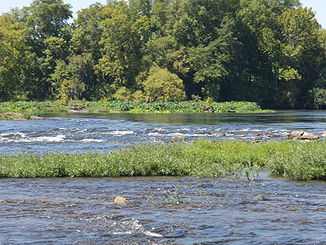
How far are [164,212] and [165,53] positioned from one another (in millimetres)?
86867

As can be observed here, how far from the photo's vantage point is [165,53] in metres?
99.6

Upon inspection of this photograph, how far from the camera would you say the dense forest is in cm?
9737

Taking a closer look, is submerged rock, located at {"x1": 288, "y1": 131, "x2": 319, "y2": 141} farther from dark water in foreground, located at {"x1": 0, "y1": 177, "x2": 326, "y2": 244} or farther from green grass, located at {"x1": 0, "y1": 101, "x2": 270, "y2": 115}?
green grass, located at {"x1": 0, "y1": 101, "x2": 270, "y2": 115}

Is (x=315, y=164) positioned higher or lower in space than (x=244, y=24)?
lower

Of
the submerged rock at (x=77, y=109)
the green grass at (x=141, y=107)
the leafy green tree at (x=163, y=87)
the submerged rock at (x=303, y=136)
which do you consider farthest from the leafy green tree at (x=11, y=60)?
the submerged rock at (x=303, y=136)

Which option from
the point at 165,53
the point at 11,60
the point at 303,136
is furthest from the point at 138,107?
the point at 303,136

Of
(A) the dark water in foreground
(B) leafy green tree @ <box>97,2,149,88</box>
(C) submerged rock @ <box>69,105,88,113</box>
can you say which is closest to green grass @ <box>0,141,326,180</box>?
(A) the dark water in foreground

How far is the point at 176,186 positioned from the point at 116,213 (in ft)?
13.7

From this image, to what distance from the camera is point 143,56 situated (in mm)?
99938

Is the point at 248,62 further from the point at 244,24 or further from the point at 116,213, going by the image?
the point at 116,213

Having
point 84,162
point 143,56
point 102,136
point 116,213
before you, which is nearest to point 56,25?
point 143,56

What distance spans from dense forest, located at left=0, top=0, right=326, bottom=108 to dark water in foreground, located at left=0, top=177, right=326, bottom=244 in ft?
242

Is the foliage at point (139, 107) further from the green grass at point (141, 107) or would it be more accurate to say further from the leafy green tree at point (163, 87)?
the leafy green tree at point (163, 87)

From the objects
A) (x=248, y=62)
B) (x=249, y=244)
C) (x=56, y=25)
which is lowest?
(x=249, y=244)
